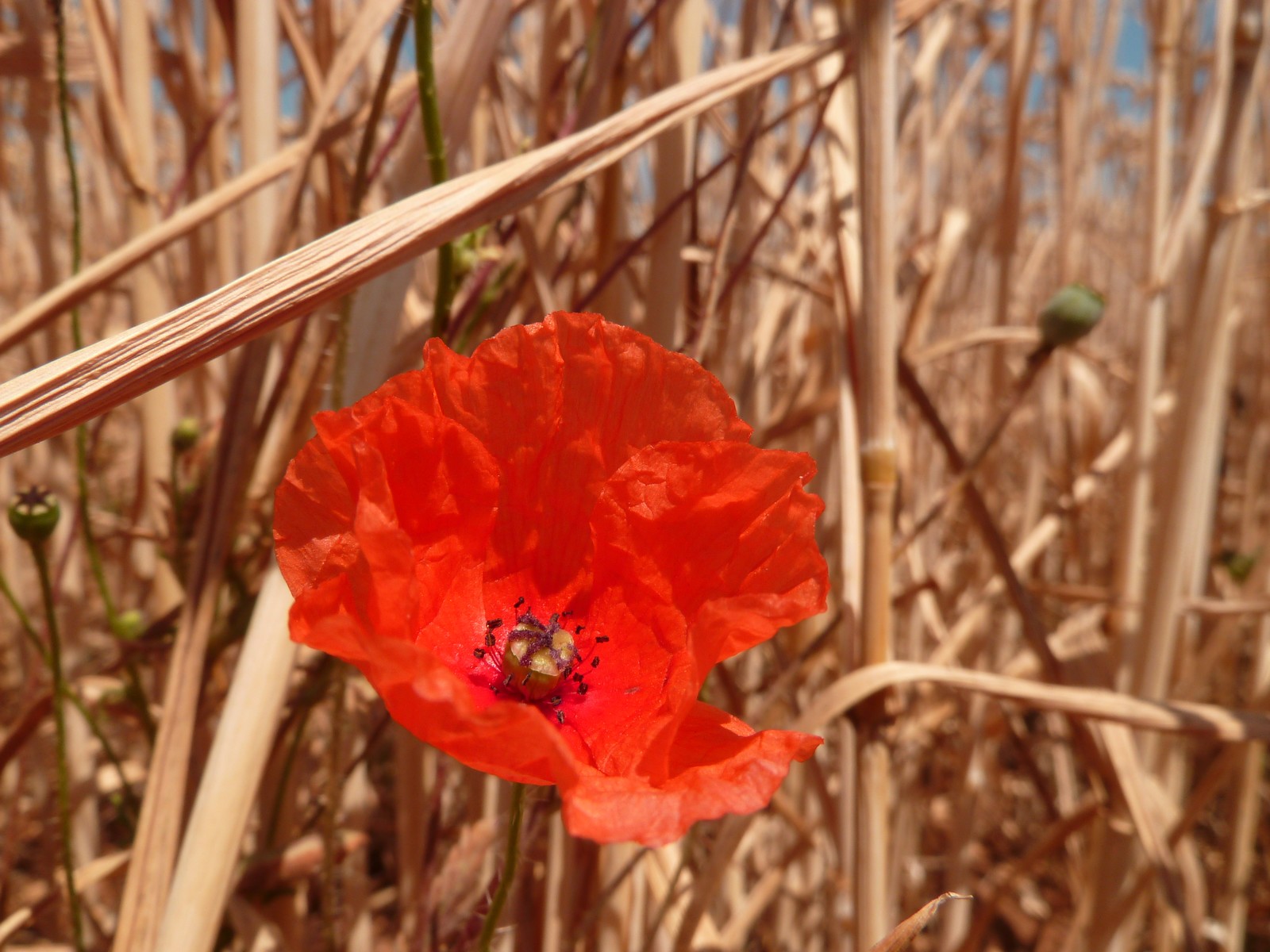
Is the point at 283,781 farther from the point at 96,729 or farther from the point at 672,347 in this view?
the point at 672,347

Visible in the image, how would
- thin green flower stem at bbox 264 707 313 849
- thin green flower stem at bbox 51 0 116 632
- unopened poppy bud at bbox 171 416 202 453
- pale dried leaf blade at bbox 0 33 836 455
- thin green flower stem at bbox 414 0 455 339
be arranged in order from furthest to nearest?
unopened poppy bud at bbox 171 416 202 453 < thin green flower stem at bbox 264 707 313 849 < thin green flower stem at bbox 51 0 116 632 < thin green flower stem at bbox 414 0 455 339 < pale dried leaf blade at bbox 0 33 836 455

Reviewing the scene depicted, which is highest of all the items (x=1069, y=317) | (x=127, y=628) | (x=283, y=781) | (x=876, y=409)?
(x=1069, y=317)

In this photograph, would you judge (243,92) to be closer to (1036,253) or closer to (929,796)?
(929,796)

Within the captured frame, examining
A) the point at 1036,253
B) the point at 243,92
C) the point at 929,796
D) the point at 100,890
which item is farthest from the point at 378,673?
the point at 1036,253

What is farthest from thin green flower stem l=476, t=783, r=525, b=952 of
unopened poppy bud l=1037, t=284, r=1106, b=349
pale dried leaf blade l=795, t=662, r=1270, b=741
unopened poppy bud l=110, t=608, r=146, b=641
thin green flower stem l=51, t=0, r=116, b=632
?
unopened poppy bud l=1037, t=284, r=1106, b=349

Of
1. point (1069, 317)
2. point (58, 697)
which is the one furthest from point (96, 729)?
point (1069, 317)

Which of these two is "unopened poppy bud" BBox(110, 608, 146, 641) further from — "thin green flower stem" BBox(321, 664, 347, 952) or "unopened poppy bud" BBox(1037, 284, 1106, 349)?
"unopened poppy bud" BBox(1037, 284, 1106, 349)
